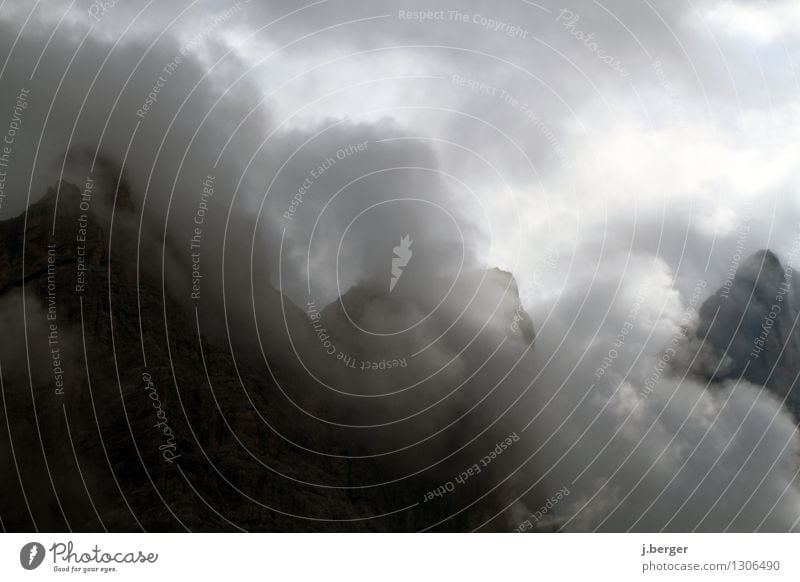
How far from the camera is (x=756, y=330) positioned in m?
6.35

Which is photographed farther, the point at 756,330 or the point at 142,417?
the point at 756,330

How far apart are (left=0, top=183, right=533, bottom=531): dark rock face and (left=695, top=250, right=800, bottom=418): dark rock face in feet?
9.03

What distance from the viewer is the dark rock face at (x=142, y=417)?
5.41 meters
